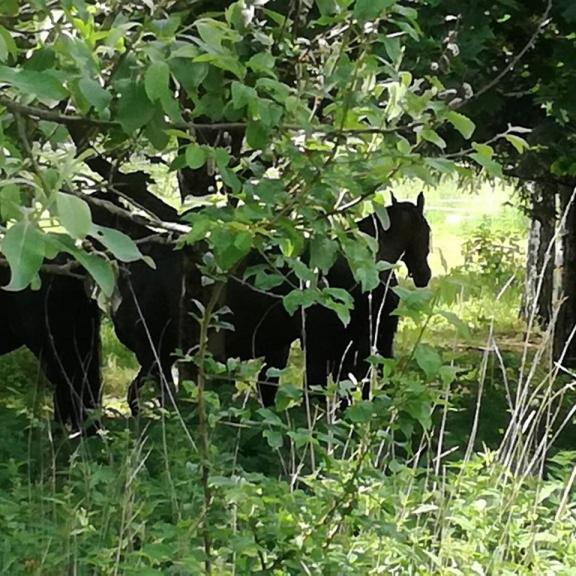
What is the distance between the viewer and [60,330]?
566cm

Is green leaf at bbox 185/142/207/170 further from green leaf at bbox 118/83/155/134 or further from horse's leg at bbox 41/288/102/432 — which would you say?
horse's leg at bbox 41/288/102/432

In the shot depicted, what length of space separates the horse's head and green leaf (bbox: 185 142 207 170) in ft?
13.1

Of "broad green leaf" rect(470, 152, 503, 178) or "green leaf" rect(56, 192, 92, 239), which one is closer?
"green leaf" rect(56, 192, 92, 239)

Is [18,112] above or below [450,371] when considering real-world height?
above

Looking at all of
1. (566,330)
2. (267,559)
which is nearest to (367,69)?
(267,559)

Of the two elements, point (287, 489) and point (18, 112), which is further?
point (287, 489)

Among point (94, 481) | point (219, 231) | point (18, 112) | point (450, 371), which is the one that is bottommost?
point (94, 481)

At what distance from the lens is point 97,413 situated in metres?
3.37

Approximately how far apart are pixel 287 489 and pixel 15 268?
6.38 ft

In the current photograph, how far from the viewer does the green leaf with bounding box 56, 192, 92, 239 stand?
46.6 inches

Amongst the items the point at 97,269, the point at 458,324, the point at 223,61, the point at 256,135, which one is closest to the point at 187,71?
the point at 223,61

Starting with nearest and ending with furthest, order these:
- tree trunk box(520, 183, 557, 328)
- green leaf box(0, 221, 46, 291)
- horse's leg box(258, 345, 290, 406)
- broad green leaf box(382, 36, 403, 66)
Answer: green leaf box(0, 221, 46, 291) < broad green leaf box(382, 36, 403, 66) < horse's leg box(258, 345, 290, 406) < tree trunk box(520, 183, 557, 328)

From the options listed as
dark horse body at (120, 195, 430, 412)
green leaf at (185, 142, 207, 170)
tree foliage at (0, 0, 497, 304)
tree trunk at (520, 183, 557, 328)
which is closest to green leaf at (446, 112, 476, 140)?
tree foliage at (0, 0, 497, 304)

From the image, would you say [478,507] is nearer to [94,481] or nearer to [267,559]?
[267,559]
